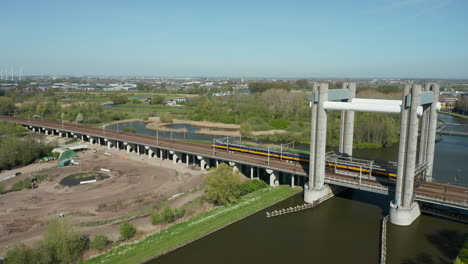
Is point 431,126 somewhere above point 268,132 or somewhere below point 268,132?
above

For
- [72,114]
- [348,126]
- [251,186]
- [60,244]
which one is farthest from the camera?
[72,114]

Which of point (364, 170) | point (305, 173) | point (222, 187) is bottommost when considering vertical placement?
point (222, 187)

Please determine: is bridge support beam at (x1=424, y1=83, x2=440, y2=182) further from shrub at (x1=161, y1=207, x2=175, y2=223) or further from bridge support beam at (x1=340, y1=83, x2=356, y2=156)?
shrub at (x1=161, y1=207, x2=175, y2=223)

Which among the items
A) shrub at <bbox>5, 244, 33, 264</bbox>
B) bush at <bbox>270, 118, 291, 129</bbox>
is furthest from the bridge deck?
bush at <bbox>270, 118, 291, 129</bbox>

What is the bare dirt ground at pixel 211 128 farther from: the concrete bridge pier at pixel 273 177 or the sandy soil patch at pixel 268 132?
the concrete bridge pier at pixel 273 177

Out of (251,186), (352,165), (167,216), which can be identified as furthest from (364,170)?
(167,216)

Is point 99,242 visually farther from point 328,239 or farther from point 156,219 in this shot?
point 328,239

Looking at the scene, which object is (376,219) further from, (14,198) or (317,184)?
(14,198)
